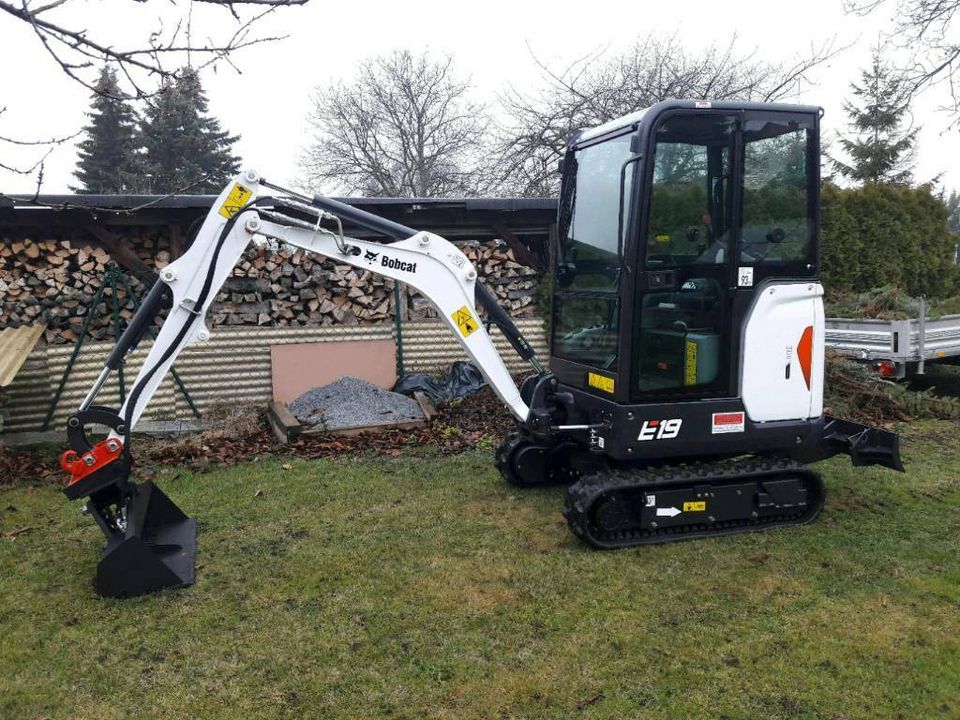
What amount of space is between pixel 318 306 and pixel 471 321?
510cm

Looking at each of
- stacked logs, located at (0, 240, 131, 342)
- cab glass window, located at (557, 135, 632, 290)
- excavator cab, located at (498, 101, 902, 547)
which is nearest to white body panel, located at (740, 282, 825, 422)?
excavator cab, located at (498, 101, 902, 547)

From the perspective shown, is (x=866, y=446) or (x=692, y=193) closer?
(x=692, y=193)

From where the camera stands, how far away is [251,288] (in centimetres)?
963

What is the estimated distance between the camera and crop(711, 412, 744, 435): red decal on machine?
4.99 m

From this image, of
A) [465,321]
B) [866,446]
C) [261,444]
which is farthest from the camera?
[261,444]

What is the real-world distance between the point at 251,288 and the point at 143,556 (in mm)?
5679

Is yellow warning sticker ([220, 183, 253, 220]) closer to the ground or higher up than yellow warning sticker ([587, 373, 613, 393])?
higher up

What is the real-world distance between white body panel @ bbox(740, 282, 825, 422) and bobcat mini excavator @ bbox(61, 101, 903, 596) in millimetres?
11

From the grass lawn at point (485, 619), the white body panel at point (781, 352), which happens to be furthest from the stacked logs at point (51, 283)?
the white body panel at point (781, 352)

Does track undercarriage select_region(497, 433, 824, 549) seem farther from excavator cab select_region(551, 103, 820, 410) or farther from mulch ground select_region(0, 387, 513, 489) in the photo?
mulch ground select_region(0, 387, 513, 489)

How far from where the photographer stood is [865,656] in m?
3.66

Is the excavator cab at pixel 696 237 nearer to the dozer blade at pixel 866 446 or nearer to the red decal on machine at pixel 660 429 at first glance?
the red decal on machine at pixel 660 429

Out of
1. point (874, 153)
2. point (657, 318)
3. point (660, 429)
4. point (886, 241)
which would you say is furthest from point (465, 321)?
point (874, 153)

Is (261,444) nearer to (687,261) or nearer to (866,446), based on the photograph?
(687,261)
